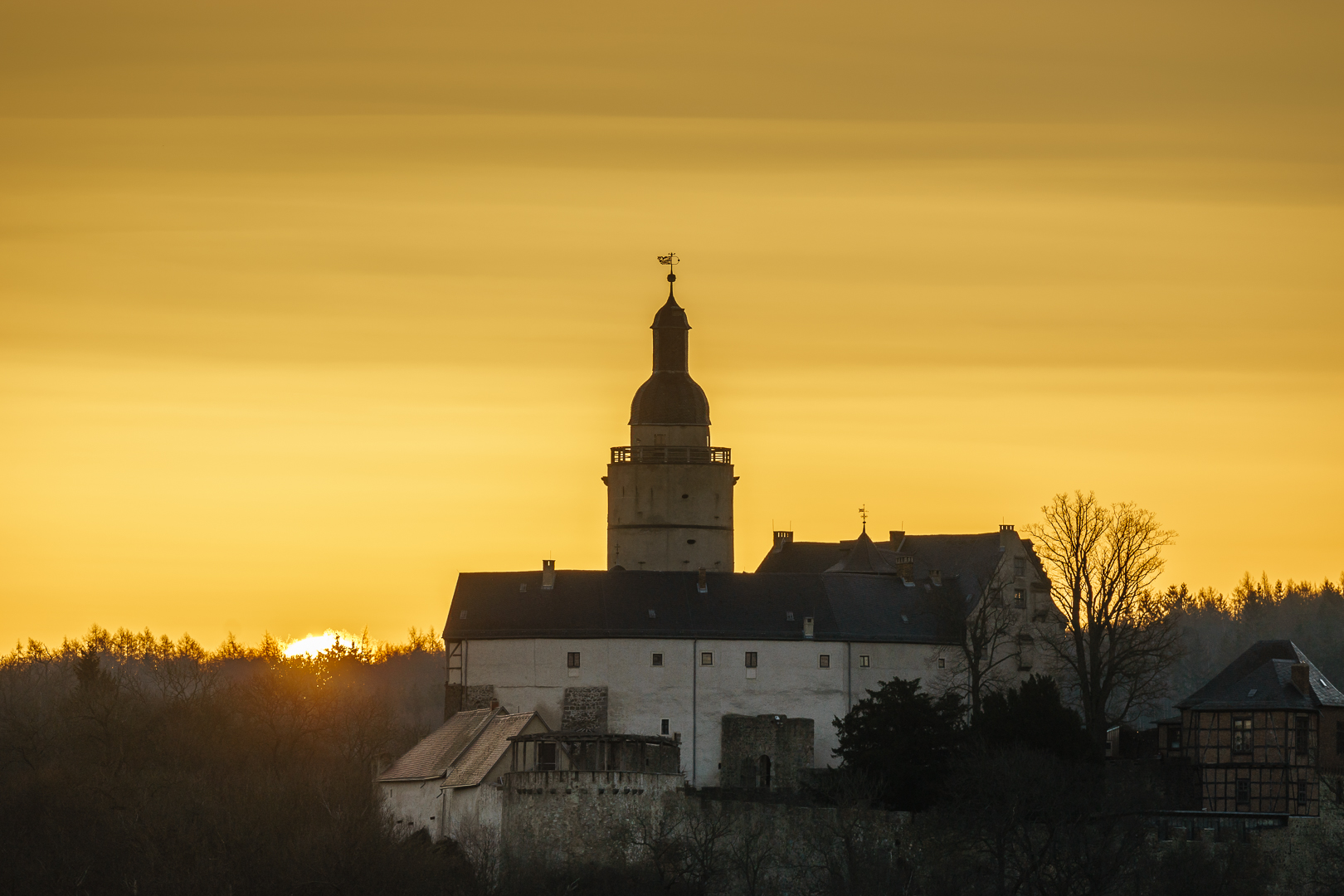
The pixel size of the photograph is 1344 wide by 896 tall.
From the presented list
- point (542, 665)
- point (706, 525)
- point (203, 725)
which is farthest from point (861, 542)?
point (203, 725)

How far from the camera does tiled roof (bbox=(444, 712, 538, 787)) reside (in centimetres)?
6669

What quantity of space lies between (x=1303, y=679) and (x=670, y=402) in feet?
77.3

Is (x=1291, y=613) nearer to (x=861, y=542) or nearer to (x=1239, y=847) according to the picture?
(x=861, y=542)

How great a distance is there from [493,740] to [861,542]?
17.5 m

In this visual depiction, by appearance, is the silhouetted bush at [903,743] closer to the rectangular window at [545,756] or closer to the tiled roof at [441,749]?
the rectangular window at [545,756]

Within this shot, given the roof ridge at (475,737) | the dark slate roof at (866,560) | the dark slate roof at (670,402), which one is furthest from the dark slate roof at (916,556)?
the roof ridge at (475,737)

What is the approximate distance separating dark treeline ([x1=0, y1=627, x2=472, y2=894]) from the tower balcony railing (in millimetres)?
13086

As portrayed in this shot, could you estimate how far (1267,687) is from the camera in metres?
68.2

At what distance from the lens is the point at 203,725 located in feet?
289

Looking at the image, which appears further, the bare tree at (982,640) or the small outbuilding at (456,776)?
the bare tree at (982,640)

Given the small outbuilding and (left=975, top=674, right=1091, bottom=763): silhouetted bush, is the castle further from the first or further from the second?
(left=975, top=674, right=1091, bottom=763): silhouetted bush

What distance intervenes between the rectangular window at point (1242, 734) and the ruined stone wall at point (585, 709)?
18.4 m

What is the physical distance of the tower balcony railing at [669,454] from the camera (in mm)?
79750

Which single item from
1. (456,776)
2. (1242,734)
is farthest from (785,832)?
(1242,734)
